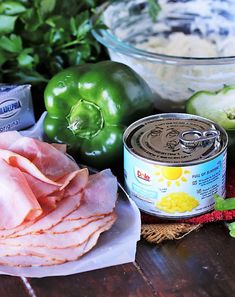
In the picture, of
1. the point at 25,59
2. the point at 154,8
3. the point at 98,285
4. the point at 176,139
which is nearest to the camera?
the point at 98,285

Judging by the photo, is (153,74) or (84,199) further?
(153,74)

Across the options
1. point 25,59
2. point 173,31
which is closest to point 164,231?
point 25,59

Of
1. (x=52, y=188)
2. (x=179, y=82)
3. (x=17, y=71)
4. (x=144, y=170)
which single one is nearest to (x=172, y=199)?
(x=144, y=170)

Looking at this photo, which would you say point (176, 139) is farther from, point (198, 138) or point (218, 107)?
point (218, 107)

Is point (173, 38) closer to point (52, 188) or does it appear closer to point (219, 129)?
point (219, 129)

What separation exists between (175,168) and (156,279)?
14cm

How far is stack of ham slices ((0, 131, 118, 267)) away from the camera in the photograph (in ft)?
2.34

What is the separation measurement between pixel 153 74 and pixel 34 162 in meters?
0.32

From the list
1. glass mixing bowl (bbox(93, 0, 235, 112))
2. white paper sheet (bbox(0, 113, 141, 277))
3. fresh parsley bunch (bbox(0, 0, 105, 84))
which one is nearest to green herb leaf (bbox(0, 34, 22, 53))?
fresh parsley bunch (bbox(0, 0, 105, 84))

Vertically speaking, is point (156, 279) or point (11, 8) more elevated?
point (11, 8)

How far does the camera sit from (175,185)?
2.48 feet

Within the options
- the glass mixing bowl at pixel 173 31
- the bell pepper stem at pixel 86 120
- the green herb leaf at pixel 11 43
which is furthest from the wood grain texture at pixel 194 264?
the green herb leaf at pixel 11 43

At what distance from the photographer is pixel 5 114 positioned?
93cm

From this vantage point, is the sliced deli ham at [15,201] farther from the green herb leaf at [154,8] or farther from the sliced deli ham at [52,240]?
the green herb leaf at [154,8]
